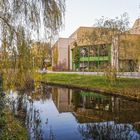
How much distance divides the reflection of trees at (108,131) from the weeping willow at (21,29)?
5.82 metres

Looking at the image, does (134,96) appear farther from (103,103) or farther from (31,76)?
(31,76)

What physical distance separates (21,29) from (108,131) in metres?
7.95

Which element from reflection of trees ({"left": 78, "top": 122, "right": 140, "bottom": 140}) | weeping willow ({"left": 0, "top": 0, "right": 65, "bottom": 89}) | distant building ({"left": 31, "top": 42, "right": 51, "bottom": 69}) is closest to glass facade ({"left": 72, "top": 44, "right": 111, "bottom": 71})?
reflection of trees ({"left": 78, "top": 122, "right": 140, "bottom": 140})

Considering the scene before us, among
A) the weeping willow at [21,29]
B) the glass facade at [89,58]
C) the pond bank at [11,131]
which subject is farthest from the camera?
the glass facade at [89,58]

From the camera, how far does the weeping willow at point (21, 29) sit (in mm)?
9852

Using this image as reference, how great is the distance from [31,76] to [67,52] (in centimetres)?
8445

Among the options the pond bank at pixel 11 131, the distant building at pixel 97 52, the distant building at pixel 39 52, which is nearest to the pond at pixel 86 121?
the pond bank at pixel 11 131

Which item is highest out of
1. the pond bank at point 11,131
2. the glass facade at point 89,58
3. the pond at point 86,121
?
the glass facade at point 89,58

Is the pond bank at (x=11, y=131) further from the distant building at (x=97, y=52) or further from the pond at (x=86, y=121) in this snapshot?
the distant building at (x=97, y=52)

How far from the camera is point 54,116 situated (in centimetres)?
2031

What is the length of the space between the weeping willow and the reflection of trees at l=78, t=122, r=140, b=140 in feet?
19.1

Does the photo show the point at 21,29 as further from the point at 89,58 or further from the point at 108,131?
the point at 89,58

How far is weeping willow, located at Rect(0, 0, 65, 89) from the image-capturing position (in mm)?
9852

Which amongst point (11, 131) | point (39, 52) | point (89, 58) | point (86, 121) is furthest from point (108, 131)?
point (89, 58)
